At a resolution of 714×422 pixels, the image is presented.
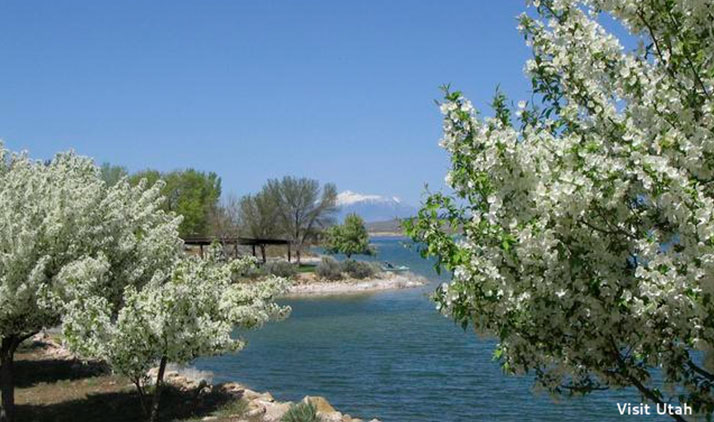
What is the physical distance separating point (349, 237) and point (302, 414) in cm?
6469

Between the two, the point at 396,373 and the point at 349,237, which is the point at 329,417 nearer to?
the point at 396,373

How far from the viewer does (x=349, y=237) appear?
78188 mm

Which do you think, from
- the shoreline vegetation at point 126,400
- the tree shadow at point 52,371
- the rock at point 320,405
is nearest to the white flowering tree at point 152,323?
the shoreline vegetation at point 126,400

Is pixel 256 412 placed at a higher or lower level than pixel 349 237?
lower

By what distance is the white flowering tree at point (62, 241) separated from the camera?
12570 mm

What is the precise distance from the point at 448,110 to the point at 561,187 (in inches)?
48.6

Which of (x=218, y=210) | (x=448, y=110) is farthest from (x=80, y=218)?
(x=218, y=210)

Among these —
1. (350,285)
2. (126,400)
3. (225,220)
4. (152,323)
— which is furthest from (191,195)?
(152,323)

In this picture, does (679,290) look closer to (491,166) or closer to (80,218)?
(491,166)

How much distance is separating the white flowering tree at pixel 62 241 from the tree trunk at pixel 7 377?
0.06ft

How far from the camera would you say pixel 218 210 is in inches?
3292

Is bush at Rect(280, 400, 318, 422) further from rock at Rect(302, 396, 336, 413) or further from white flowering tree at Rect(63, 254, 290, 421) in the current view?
white flowering tree at Rect(63, 254, 290, 421)

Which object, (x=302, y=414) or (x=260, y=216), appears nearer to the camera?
(x=302, y=414)

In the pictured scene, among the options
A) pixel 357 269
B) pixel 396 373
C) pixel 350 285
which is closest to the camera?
pixel 396 373
